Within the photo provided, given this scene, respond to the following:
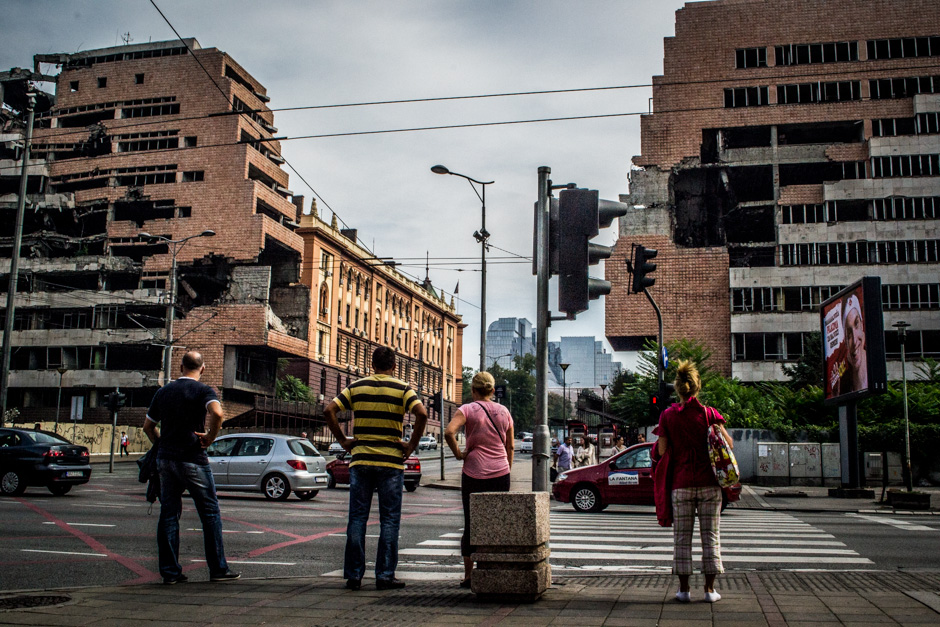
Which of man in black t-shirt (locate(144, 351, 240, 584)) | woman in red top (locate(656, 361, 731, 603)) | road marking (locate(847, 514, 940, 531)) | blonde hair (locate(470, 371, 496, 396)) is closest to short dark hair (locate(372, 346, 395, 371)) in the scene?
blonde hair (locate(470, 371, 496, 396))

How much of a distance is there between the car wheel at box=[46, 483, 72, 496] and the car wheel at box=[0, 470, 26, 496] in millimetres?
599

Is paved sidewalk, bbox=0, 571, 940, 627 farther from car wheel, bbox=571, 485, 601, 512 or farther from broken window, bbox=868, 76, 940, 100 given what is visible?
broken window, bbox=868, 76, 940, 100

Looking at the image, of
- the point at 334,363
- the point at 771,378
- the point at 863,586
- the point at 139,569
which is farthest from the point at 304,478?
the point at 334,363

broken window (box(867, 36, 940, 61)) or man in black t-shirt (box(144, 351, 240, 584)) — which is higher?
broken window (box(867, 36, 940, 61))

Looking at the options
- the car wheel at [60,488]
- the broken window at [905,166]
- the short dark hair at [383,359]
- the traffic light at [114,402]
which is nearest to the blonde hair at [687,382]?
the short dark hair at [383,359]

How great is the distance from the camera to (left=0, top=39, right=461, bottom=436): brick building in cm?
6016

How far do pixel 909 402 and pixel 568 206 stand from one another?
27825 millimetres

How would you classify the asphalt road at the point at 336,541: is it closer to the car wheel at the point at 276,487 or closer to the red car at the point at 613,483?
the red car at the point at 613,483

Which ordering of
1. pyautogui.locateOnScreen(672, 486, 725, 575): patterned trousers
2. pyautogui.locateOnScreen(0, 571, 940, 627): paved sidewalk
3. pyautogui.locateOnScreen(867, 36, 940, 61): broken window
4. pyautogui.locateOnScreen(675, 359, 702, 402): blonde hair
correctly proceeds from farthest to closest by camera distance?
pyautogui.locateOnScreen(867, 36, 940, 61): broken window
pyautogui.locateOnScreen(675, 359, 702, 402): blonde hair
pyautogui.locateOnScreen(672, 486, 725, 575): patterned trousers
pyautogui.locateOnScreen(0, 571, 940, 627): paved sidewalk

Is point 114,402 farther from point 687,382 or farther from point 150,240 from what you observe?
point 150,240

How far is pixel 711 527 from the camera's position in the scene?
635 centimetres

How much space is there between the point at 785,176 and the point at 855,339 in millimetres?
44906

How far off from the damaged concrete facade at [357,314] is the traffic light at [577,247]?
45718 millimetres

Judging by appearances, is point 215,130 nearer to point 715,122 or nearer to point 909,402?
point 715,122
